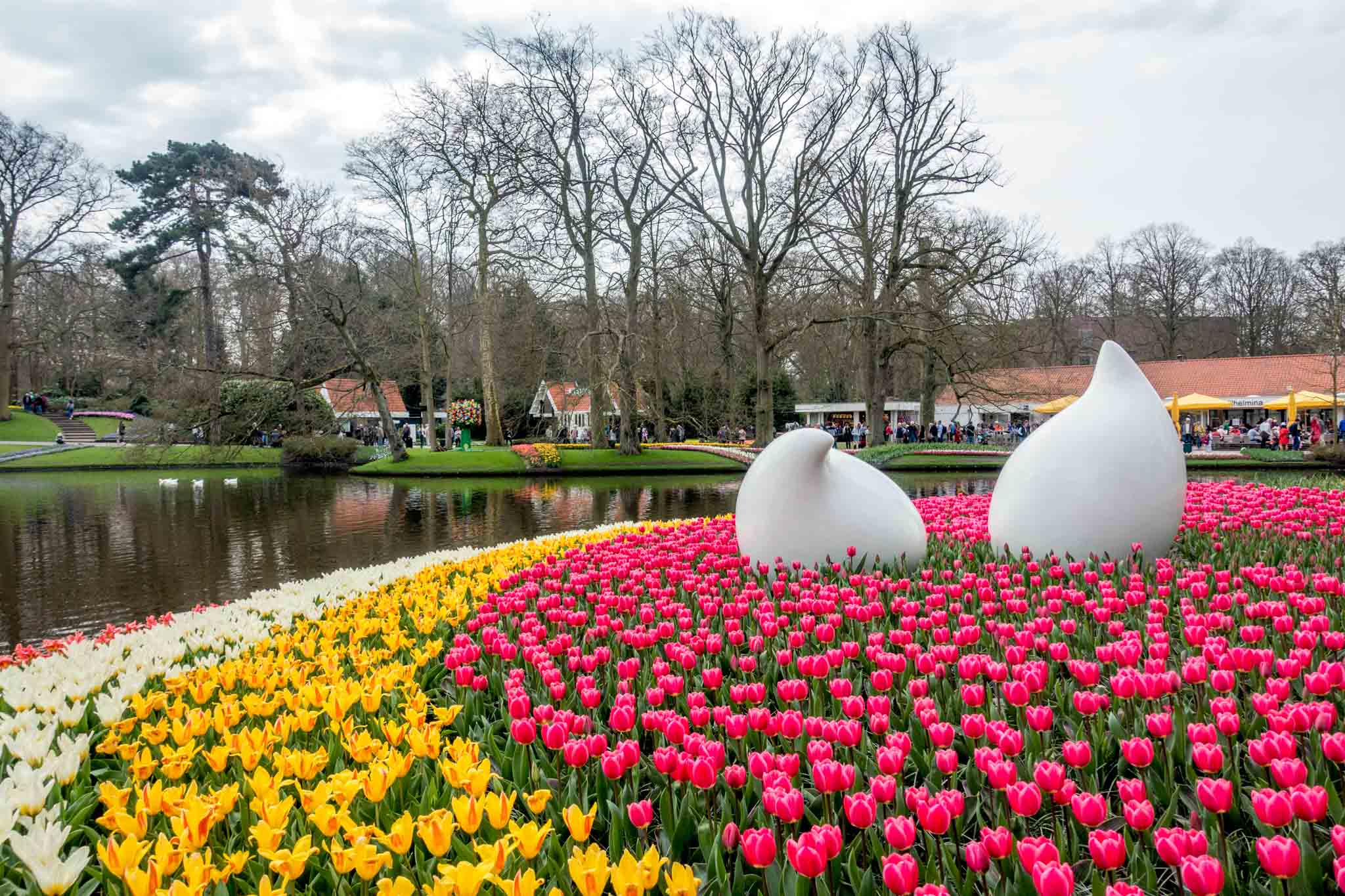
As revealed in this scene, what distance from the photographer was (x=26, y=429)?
41.0 m

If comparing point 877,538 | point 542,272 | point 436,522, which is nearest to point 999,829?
point 877,538

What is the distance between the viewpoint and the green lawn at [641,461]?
2822cm

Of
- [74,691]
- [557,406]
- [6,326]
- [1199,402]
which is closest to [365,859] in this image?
[74,691]

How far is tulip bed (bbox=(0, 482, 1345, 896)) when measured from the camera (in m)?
1.90

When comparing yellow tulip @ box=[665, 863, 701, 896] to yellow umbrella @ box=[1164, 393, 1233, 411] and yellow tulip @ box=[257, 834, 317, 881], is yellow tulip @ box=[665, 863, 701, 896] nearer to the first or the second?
yellow tulip @ box=[257, 834, 317, 881]

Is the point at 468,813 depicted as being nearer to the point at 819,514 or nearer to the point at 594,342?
the point at 819,514

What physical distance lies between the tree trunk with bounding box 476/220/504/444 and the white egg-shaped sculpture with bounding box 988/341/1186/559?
2419cm

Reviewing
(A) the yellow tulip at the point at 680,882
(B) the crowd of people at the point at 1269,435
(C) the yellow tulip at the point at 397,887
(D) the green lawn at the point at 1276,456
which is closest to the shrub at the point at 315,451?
(B) the crowd of people at the point at 1269,435

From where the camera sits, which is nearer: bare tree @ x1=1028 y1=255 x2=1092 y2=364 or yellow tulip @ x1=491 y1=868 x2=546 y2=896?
yellow tulip @ x1=491 y1=868 x2=546 y2=896

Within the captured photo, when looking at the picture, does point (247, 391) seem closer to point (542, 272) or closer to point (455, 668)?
point (542, 272)

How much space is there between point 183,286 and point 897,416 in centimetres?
4073

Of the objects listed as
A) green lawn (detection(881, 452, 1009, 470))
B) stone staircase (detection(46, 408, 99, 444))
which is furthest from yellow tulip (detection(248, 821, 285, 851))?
stone staircase (detection(46, 408, 99, 444))

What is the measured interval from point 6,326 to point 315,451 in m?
19.4

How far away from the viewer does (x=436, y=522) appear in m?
16.3
